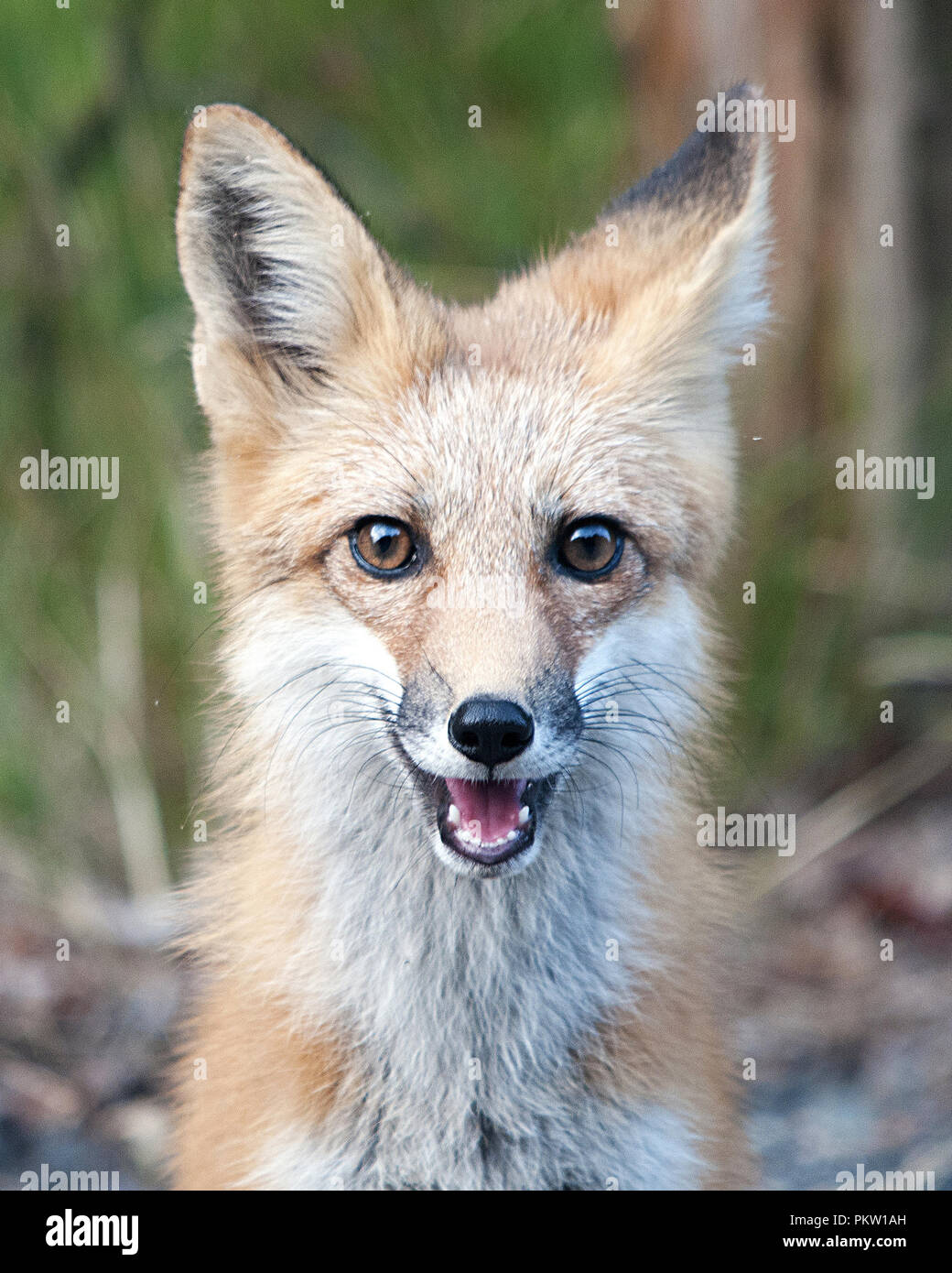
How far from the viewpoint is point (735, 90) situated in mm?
3107

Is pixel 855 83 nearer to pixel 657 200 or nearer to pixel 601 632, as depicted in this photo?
pixel 657 200

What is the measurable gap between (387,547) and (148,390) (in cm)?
317

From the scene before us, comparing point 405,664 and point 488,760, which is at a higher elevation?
point 405,664

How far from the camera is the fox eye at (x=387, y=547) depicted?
2.55 meters

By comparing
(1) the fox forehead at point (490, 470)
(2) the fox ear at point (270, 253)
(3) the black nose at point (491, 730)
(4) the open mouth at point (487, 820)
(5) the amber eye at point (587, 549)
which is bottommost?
(4) the open mouth at point (487, 820)

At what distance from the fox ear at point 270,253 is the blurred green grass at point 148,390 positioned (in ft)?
7.48

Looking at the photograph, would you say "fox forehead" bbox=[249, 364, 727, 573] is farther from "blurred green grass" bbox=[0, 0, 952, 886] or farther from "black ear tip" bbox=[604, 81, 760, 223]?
"blurred green grass" bbox=[0, 0, 952, 886]

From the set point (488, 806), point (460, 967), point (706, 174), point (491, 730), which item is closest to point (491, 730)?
point (491, 730)

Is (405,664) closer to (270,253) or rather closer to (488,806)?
(488,806)

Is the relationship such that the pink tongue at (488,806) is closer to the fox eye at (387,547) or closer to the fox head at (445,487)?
the fox head at (445,487)

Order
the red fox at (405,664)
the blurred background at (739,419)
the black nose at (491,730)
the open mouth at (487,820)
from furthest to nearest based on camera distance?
1. the blurred background at (739,419)
2. the red fox at (405,664)
3. the open mouth at (487,820)
4. the black nose at (491,730)

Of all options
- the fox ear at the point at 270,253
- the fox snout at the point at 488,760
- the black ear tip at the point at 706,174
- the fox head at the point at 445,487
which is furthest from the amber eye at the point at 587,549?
the black ear tip at the point at 706,174

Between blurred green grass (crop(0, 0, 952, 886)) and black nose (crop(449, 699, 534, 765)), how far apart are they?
2.91 m

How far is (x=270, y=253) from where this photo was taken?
9.16 ft
